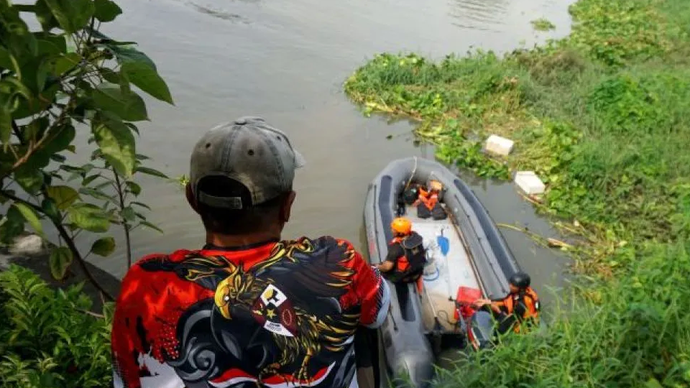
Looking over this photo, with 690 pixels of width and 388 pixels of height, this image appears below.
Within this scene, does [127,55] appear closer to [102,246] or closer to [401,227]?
[102,246]

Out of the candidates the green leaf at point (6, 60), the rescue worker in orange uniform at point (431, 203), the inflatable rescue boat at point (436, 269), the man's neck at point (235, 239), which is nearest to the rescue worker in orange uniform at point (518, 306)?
the inflatable rescue boat at point (436, 269)

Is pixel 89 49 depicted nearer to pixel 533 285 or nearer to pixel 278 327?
pixel 278 327

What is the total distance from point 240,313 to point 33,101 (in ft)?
2.01

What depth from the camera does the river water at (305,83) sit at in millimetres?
6770

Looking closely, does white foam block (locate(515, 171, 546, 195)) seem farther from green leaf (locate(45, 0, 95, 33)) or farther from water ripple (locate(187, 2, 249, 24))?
water ripple (locate(187, 2, 249, 24))

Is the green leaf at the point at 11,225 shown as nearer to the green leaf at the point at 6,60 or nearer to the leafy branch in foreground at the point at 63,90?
the leafy branch in foreground at the point at 63,90

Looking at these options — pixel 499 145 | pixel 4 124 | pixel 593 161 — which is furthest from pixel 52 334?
pixel 499 145

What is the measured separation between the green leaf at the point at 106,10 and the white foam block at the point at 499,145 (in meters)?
7.79

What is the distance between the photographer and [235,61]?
37.7 feet

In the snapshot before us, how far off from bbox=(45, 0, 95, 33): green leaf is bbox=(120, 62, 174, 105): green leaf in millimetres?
109

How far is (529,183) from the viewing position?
7523 mm

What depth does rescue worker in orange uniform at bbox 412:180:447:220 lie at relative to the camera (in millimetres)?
6332

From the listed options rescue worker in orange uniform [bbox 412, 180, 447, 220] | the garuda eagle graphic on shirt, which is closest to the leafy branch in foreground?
the garuda eagle graphic on shirt

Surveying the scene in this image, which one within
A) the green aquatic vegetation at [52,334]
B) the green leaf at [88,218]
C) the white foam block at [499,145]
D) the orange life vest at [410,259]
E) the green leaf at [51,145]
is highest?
the green leaf at [51,145]
